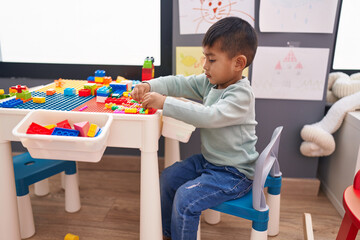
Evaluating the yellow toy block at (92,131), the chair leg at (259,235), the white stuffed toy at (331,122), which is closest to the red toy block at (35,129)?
the yellow toy block at (92,131)

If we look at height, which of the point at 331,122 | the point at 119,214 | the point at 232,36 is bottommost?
the point at 119,214

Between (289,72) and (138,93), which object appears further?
(289,72)

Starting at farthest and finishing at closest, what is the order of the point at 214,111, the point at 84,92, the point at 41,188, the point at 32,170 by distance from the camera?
the point at 41,188, the point at 32,170, the point at 84,92, the point at 214,111

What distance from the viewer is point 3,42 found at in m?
1.67

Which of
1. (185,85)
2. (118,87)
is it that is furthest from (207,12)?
(118,87)

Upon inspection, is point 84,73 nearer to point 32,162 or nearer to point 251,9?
point 32,162

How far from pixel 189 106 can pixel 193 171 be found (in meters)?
0.29

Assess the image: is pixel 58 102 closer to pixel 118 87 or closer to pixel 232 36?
pixel 118 87

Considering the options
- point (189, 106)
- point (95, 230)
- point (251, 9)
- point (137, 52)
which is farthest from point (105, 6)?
point (95, 230)

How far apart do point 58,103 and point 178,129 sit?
406mm

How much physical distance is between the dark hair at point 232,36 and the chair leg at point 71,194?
2.71ft

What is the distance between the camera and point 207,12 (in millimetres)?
1403

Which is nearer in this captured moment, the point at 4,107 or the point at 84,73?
the point at 4,107

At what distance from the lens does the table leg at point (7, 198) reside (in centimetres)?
102
